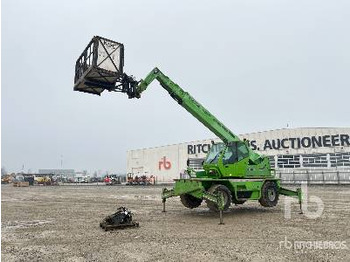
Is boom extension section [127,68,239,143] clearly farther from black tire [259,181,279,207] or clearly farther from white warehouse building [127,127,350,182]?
white warehouse building [127,127,350,182]

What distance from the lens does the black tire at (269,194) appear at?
13.3m

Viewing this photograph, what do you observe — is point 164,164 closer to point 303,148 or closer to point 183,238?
point 303,148

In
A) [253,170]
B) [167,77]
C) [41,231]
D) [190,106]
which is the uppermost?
[167,77]

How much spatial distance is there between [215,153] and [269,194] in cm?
269

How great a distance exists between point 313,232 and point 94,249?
17.8ft

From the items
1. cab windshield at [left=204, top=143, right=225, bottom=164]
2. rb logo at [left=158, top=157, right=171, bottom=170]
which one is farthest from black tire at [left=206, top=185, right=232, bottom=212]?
rb logo at [left=158, top=157, right=171, bottom=170]

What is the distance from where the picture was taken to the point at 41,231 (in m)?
9.59

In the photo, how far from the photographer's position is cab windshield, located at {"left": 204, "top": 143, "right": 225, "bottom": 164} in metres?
13.0

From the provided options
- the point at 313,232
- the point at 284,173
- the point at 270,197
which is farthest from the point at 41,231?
the point at 284,173

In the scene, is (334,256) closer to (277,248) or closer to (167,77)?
(277,248)

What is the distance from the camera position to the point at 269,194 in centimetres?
1350

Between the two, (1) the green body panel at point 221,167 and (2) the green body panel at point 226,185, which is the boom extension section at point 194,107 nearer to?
(1) the green body panel at point 221,167

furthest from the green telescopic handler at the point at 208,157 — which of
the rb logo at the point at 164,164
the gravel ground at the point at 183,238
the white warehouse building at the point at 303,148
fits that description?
the rb logo at the point at 164,164

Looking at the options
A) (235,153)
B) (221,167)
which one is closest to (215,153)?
(235,153)
